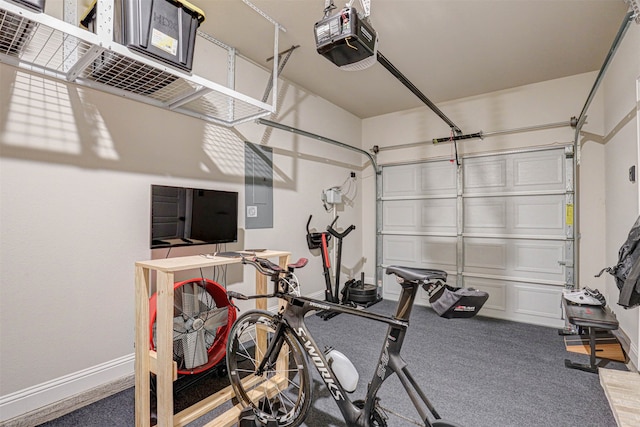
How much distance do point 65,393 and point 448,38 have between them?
4180 mm

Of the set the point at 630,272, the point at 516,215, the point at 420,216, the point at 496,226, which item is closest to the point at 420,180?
the point at 420,216

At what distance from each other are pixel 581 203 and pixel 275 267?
3.86 m

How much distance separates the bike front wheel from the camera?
1.68m

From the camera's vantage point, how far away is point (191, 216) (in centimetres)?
243

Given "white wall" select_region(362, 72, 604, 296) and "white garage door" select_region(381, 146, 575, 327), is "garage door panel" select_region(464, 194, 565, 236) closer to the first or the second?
"white garage door" select_region(381, 146, 575, 327)

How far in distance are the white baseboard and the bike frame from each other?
1.34m

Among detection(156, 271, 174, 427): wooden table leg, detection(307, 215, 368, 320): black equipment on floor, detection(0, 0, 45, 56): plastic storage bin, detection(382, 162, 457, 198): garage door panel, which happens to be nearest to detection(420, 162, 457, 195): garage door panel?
detection(382, 162, 457, 198): garage door panel

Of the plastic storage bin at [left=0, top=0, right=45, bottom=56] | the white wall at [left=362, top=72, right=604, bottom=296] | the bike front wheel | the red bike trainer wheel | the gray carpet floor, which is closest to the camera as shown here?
the plastic storage bin at [left=0, top=0, right=45, bottom=56]

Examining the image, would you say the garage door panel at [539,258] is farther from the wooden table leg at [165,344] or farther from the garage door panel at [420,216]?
the wooden table leg at [165,344]

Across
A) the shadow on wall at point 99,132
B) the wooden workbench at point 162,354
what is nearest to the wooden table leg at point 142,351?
the wooden workbench at point 162,354

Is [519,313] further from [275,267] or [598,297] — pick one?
[275,267]

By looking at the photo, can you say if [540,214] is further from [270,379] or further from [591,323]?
[270,379]

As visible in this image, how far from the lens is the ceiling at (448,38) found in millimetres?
2414

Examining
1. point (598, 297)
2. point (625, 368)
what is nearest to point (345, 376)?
point (625, 368)
